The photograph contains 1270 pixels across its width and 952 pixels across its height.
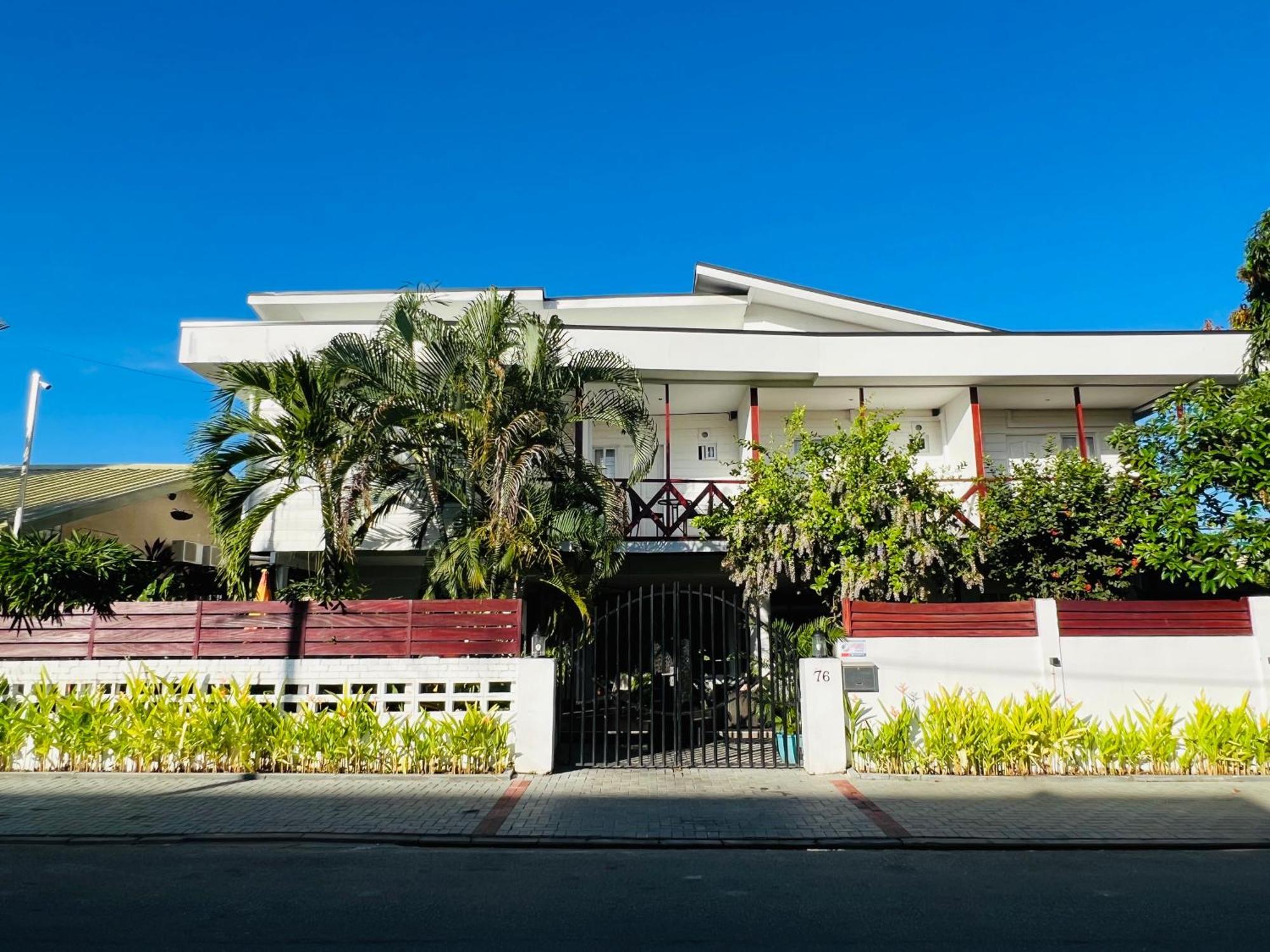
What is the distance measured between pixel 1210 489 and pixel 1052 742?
3.56m

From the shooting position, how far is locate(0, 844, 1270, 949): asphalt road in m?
4.79

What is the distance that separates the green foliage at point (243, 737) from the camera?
31.3 feet

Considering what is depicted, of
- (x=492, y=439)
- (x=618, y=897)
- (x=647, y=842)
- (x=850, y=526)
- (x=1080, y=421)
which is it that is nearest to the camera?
(x=618, y=897)

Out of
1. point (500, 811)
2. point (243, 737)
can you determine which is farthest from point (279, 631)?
point (500, 811)

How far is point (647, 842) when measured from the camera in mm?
7121

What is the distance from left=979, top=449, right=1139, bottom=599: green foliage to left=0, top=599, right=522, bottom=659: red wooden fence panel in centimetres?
658

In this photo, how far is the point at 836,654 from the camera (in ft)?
32.4

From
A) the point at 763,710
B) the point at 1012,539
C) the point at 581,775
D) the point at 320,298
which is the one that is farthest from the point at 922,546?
the point at 320,298

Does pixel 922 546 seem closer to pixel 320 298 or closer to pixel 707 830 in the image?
pixel 707 830

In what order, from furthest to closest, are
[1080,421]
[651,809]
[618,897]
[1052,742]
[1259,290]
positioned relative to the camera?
1. [1080,421]
2. [1259,290]
3. [1052,742]
4. [651,809]
5. [618,897]

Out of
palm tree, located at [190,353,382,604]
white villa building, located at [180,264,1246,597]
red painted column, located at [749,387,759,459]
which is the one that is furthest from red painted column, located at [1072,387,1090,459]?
palm tree, located at [190,353,382,604]

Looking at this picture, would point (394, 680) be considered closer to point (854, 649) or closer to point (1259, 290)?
point (854, 649)

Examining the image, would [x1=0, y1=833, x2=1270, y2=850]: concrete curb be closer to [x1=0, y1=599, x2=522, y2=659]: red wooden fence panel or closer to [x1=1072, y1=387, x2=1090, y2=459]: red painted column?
[x1=0, y1=599, x2=522, y2=659]: red wooden fence panel

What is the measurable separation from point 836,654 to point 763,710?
1215 millimetres
